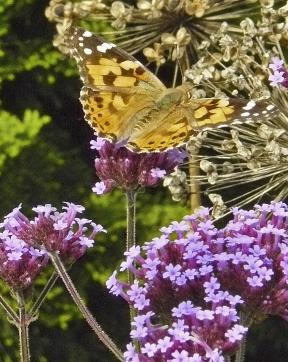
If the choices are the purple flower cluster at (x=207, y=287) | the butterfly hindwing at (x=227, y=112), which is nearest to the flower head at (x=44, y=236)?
the purple flower cluster at (x=207, y=287)

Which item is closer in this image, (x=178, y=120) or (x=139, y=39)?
(x=178, y=120)

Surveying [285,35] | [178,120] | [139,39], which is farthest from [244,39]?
[178,120]

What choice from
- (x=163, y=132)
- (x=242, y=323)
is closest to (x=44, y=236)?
(x=163, y=132)

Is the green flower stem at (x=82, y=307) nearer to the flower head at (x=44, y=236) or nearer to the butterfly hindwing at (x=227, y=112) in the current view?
the flower head at (x=44, y=236)

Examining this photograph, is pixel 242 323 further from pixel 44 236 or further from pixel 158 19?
pixel 158 19

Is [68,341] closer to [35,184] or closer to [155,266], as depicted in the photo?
[35,184]

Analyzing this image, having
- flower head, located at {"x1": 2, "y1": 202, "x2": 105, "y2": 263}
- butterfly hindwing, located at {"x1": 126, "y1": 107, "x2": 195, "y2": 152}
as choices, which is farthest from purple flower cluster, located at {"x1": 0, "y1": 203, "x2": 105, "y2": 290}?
butterfly hindwing, located at {"x1": 126, "y1": 107, "x2": 195, "y2": 152}

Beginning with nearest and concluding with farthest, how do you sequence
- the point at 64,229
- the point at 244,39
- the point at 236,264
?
the point at 236,264 → the point at 64,229 → the point at 244,39

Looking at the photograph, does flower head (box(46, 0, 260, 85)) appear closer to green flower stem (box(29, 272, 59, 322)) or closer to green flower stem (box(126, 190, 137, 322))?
green flower stem (box(126, 190, 137, 322))
